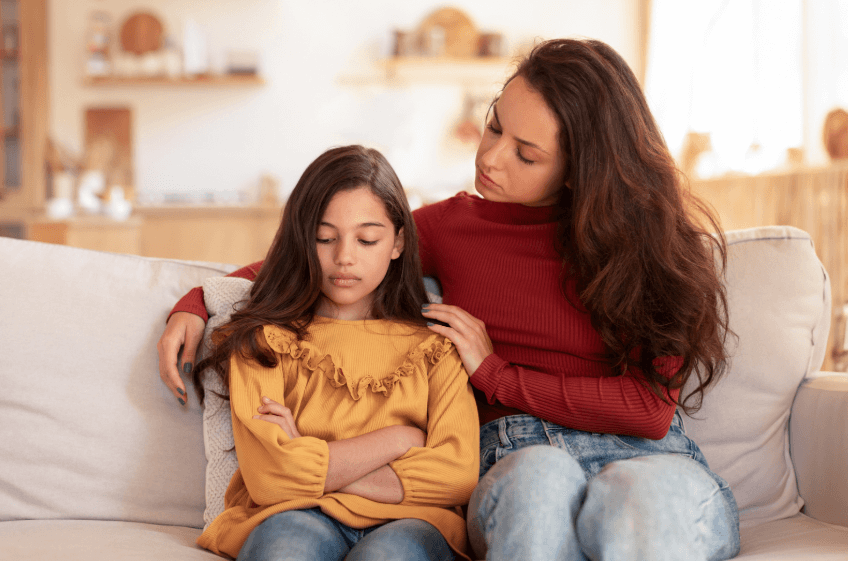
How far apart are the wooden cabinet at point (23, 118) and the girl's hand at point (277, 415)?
12.7 ft

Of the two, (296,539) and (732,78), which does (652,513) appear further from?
(732,78)

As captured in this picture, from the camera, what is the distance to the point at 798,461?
1.34m

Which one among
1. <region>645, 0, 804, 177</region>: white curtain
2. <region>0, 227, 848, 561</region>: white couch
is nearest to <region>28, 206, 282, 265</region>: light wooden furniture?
<region>645, 0, 804, 177</region>: white curtain

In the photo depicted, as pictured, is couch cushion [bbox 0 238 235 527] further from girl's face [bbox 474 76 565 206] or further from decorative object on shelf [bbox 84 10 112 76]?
decorative object on shelf [bbox 84 10 112 76]

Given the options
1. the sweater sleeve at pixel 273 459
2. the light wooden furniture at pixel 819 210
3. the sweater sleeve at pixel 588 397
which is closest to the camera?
the sweater sleeve at pixel 273 459

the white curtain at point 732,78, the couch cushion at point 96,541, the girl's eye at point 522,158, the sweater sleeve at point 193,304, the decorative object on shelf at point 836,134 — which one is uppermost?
the white curtain at point 732,78

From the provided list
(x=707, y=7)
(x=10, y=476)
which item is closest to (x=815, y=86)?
(x=707, y=7)

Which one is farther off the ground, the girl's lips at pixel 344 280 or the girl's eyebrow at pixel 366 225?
the girl's eyebrow at pixel 366 225

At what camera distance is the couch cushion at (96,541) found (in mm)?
1053

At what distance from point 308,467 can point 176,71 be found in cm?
402

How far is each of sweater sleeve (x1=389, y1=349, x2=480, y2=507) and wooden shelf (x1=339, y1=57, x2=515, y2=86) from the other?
3.72m

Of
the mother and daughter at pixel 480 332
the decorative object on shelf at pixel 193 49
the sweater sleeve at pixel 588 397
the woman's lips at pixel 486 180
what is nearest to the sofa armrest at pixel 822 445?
the mother and daughter at pixel 480 332

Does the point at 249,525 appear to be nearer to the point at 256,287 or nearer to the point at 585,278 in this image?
the point at 256,287

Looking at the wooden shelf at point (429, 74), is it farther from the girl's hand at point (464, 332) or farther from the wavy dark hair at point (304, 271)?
the girl's hand at point (464, 332)
